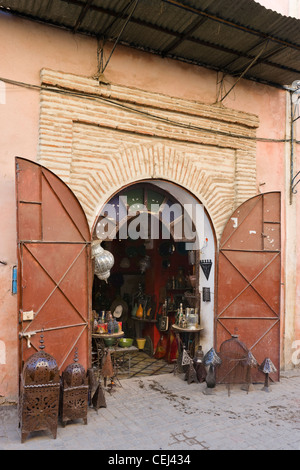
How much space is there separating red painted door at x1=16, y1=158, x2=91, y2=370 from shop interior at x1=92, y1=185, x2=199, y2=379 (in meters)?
1.17

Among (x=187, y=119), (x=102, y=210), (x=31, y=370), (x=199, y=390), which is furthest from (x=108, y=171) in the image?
(x=199, y=390)

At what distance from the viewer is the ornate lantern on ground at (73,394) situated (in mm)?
4691

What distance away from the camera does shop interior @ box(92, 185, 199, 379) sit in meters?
6.99

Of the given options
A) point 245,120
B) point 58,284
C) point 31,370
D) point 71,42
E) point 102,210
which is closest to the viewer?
point 31,370

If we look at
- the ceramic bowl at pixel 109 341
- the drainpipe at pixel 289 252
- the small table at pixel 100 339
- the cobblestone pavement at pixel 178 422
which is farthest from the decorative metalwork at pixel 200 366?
the drainpipe at pixel 289 252

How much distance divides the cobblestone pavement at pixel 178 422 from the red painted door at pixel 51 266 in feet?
2.89

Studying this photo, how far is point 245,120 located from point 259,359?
4511 mm

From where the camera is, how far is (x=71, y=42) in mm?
5746

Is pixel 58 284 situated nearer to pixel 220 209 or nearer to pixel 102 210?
pixel 102 210

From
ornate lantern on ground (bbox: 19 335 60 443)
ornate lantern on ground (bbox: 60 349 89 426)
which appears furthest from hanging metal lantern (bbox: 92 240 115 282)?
ornate lantern on ground (bbox: 19 335 60 443)

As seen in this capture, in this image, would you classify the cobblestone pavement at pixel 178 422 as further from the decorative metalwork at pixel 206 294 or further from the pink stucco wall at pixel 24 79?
the decorative metalwork at pixel 206 294

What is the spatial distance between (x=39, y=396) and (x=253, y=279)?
414 centimetres

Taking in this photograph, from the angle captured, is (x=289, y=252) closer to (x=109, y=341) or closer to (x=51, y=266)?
(x=109, y=341)

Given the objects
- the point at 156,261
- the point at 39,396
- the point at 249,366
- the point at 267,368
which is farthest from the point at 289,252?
the point at 39,396
